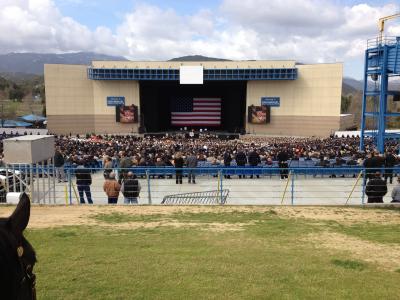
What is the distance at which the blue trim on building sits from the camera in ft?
164

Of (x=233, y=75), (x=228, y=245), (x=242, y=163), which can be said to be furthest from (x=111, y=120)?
(x=228, y=245)

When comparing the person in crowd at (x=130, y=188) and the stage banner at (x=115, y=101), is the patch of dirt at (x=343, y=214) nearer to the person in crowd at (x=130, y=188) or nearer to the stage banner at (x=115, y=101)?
the person in crowd at (x=130, y=188)

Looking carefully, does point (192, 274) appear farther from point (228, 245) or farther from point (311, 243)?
point (311, 243)

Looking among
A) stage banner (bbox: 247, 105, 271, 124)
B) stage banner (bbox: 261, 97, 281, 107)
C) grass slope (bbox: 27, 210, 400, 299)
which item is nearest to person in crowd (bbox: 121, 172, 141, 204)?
grass slope (bbox: 27, 210, 400, 299)

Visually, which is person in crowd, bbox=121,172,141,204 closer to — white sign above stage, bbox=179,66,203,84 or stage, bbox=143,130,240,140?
stage, bbox=143,130,240,140

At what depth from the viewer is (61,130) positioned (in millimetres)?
51531

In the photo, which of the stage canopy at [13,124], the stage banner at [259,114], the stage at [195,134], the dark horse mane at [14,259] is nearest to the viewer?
the dark horse mane at [14,259]

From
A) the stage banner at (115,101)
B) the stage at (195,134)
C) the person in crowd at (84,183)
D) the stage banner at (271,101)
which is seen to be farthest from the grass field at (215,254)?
the stage banner at (115,101)

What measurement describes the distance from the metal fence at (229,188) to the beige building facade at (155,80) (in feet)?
113

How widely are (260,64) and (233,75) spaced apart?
3.68 m

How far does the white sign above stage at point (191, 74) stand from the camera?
161 feet

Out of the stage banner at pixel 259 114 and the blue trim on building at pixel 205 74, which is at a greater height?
the blue trim on building at pixel 205 74

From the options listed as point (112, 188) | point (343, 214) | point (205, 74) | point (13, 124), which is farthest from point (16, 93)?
point (343, 214)

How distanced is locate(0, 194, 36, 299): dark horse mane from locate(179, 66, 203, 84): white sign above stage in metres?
48.2
